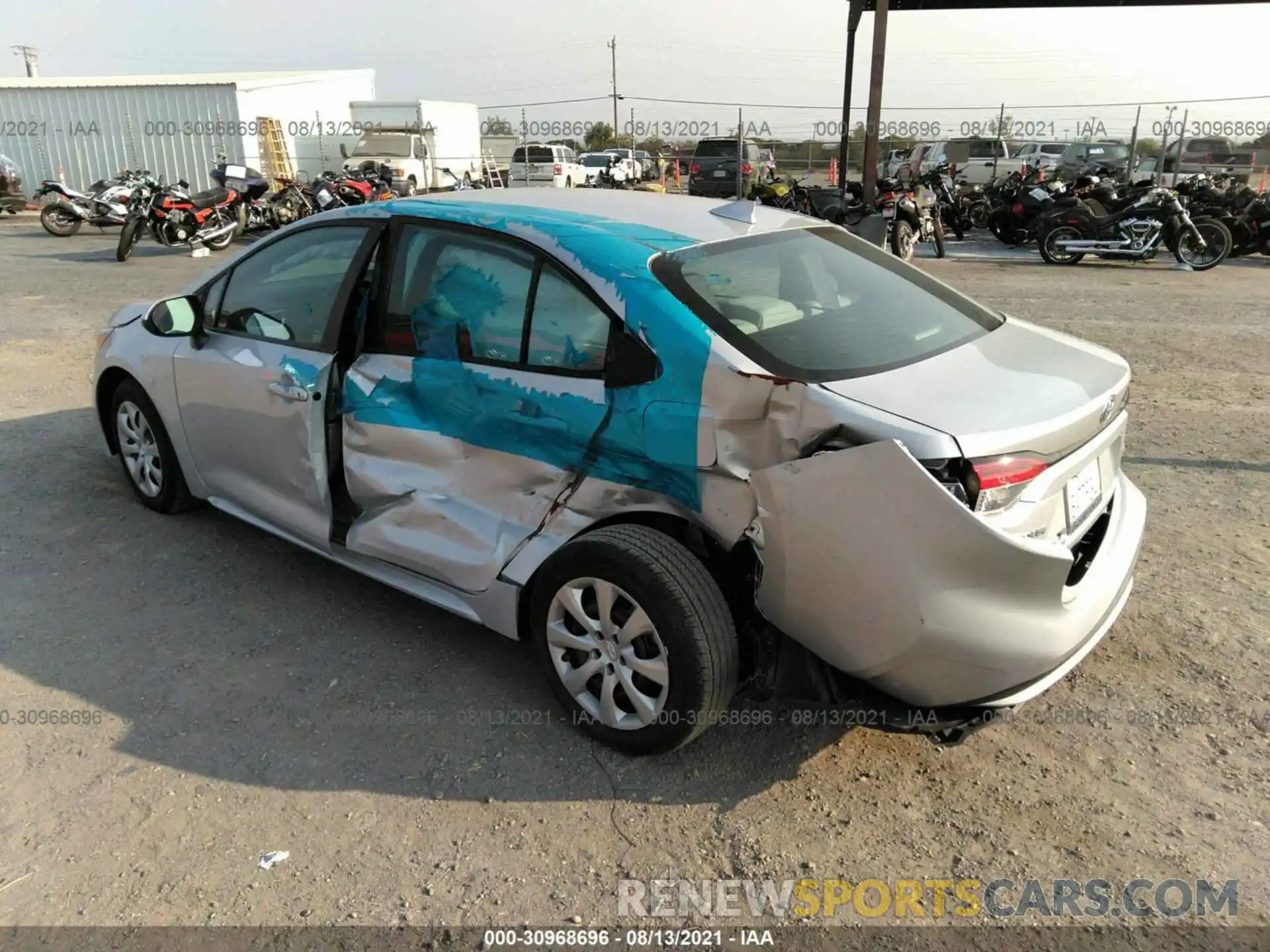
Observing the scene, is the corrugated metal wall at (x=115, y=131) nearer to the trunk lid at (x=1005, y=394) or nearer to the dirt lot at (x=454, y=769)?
the dirt lot at (x=454, y=769)

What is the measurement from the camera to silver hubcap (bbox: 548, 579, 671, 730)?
2701mm

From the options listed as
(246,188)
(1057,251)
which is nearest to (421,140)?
(246,188)

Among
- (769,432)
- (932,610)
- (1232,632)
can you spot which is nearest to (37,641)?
(769,432)

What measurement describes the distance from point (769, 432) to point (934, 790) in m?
1.21

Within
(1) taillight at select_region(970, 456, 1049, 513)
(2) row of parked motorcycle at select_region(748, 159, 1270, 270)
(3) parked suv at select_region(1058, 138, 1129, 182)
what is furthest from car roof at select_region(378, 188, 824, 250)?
(3) parked suv at select_region(1058, 138, 1129, 182)

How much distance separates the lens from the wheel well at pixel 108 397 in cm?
447

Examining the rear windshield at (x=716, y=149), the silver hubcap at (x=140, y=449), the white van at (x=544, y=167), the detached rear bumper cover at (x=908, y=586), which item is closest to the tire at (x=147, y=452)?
the silver hubcap at (x=140, y=449)

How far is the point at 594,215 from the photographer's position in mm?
3176

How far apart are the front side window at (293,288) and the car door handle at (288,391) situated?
18cm

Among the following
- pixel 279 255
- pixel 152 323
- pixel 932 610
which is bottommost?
pixel 932 610

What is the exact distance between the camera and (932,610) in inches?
90.4

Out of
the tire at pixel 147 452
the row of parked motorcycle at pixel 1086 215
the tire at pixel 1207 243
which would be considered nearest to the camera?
the tire at pixel 147 452

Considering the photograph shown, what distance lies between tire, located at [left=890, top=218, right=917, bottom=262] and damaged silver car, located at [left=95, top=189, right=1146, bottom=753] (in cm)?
1091

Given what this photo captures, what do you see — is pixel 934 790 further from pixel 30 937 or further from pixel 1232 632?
pixel 30 937
